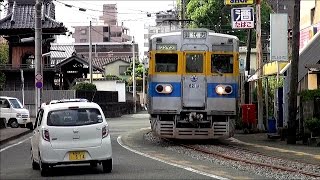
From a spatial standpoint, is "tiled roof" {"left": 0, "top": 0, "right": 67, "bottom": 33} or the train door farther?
"tiled roof" {"left": 0, "top": 0, "right": 67, "bottom": 33}

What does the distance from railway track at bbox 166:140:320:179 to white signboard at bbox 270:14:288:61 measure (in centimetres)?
666

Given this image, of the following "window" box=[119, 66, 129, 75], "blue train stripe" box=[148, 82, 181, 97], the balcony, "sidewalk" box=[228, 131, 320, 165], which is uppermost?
"window" box=[119, 66, 129, 75]

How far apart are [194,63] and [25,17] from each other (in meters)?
35.0

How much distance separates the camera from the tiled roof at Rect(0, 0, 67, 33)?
168 ft

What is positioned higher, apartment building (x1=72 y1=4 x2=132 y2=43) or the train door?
apartment building (x1=72 y1=4 x2=132 y2=43)

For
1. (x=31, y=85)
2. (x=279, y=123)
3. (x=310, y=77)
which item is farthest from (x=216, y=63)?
(x=31, y=85)

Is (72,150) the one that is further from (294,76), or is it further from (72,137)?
(294,76)

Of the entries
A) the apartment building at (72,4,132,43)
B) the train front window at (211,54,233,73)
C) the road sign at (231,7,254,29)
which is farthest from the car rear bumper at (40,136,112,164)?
the apartment building at (72,4,132,43)

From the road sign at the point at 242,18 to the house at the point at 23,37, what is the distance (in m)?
24.9

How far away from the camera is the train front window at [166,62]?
20469 millimetres

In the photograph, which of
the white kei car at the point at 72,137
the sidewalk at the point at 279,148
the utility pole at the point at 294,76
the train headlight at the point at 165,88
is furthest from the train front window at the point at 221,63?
the white kei car at the point at 72,137

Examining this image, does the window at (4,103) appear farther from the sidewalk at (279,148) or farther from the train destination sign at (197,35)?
the train destination sign at (197,35)

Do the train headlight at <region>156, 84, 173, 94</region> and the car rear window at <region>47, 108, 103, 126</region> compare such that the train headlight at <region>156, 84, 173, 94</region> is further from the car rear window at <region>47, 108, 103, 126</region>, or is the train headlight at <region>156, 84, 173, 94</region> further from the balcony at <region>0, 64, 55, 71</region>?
the balcony at <region>0, 64, 55, 71</region>

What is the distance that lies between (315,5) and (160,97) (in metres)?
17.0
